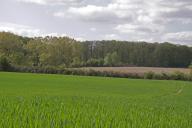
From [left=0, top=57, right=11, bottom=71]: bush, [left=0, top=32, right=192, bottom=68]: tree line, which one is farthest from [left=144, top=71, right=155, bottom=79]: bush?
[left=0, top=57, right=11, bottom=71]: bush

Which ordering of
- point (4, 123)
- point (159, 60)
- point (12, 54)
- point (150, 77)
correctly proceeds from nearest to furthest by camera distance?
point (4, 123)
point (150, 77)
point (12, 54)
point (159, 60)

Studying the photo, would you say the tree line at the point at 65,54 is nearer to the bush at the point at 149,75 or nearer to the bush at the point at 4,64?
the bush at the point at 4,64

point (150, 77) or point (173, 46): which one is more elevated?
point (173, 46)

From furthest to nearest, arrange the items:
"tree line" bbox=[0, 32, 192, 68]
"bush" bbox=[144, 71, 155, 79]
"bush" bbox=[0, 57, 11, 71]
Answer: "tree line" bbox=[0, 32, 192, 68] → "bush" bbox=[144, 71, 155, 79] → "bush" bbox=[0, 57, 11, 71]

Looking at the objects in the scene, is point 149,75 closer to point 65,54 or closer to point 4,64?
point 4,64

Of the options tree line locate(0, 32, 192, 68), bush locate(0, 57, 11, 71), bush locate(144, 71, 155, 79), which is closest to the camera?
bush locate(0, 57, 11, 71)

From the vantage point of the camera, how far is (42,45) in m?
164

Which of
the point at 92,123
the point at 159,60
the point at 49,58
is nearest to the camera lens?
the point at 92,123

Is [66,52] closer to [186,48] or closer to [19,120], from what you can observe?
[186,48]

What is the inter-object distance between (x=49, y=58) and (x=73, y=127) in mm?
146430

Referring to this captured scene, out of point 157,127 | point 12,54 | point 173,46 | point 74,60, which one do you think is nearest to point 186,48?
point 173,46

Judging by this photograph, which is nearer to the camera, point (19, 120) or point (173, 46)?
point (19, 120)

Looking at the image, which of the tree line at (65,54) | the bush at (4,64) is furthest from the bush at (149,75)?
the bush at (4,64)

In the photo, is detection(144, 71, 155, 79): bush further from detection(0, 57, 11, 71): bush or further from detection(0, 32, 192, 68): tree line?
detection(0, 57, 11, 71): bush
